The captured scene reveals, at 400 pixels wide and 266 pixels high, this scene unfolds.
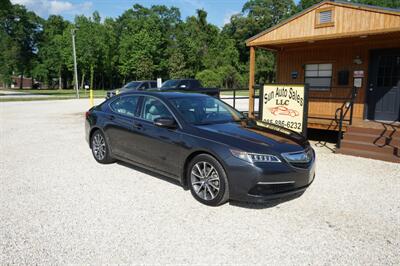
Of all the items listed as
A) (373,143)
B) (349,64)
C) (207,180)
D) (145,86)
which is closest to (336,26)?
(349,64)

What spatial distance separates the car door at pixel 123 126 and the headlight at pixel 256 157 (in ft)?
7.18

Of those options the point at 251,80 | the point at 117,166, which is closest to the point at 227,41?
the point at 251,80

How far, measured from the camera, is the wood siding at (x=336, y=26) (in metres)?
7.98

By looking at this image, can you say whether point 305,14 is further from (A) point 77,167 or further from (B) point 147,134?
(A) point 77,167

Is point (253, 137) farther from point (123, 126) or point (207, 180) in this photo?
point (123, 126)

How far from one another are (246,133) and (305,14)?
645 cm

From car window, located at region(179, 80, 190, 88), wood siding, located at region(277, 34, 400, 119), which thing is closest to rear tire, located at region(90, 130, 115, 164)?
wood siding, located at region(277, 34, 400, 119)

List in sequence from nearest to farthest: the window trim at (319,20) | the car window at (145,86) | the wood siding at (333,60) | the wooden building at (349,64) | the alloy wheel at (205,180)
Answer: the alloy wheel at (205,180) < the wooden building at (349,64) < the window trim at (319,20) < the wood siding at (333,60) < the car window at (145,86)

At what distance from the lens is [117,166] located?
6.33 metres

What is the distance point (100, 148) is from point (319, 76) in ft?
26.4

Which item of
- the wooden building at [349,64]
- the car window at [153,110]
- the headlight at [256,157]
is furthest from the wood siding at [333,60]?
the headlight at [256,157]

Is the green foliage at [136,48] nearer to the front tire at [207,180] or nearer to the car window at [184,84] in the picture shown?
the car window at [184,84]

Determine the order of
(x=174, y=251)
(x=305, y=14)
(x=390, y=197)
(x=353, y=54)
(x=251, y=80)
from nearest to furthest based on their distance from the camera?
(x=174, y=251), (x=390, y=197), (x=305, y=14), (x=353, y=54), (x=251, y=80)

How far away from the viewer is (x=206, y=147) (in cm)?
434
